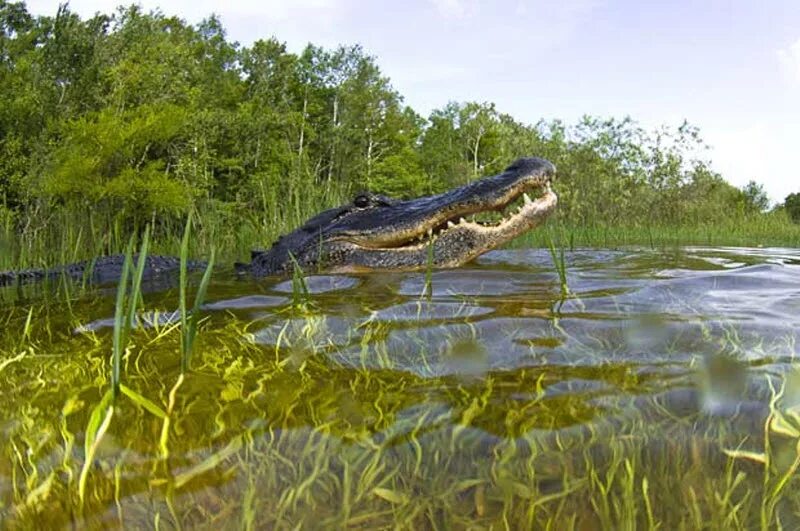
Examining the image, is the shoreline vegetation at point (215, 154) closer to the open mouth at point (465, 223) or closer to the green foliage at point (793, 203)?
the open mouth at point (465, 223)

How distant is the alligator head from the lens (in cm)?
567

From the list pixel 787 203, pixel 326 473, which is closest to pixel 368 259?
pixel 326 473

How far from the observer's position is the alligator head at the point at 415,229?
18.6 feet

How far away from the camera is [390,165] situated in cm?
4281

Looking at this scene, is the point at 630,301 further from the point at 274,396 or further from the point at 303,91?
the point at 303,91

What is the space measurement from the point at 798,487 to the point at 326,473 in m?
0.90

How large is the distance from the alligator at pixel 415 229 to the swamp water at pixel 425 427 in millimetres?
2972

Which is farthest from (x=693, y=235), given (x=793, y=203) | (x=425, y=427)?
(x=793, y=203)

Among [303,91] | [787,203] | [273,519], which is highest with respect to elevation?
[303,91]

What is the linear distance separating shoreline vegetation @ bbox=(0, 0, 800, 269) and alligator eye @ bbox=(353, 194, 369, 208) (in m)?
2.79

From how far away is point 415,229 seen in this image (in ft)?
18.7

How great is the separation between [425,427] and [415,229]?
14.1 feet

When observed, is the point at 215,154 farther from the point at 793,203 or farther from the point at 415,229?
the point at 793,203

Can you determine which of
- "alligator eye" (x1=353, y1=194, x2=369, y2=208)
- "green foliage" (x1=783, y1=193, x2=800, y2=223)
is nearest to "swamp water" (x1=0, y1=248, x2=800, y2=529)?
"alligator eye" (x1=353, y1=194, x2=369, y2=208)
